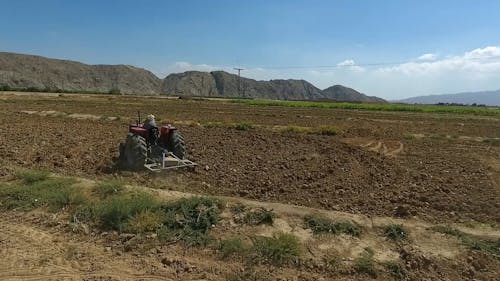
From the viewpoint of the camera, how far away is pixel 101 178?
10766 millimetres

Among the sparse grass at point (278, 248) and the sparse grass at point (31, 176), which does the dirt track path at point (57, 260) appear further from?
the sparse grass at point (31, 176)

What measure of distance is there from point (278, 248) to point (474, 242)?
304 cm

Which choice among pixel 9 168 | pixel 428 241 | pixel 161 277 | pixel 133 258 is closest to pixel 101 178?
pixel 9 168

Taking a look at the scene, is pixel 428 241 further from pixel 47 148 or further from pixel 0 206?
pixel 47 148

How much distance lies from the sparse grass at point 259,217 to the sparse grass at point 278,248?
0.70m

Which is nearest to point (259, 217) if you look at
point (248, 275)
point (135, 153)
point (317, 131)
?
point (248, 275)

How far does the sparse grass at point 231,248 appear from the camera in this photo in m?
6.52

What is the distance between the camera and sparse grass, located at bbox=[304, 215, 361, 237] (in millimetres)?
7250

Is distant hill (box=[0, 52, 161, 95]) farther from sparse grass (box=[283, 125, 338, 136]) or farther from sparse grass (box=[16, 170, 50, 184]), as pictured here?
sparse grass (box=[16, 170, 50, 184])

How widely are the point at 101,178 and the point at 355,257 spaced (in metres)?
6.55

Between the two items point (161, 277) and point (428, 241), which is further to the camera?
point (428, 241)

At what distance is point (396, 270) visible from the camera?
6246 millimetres

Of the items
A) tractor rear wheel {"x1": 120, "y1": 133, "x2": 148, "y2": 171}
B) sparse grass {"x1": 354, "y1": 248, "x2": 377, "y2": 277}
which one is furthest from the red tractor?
sparse grass {"x1": 354, "y1": 248, "x2": 377, "y2": 277}

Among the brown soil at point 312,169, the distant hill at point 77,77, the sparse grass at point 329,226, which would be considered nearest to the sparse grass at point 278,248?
the sparse grass at point 329,226
